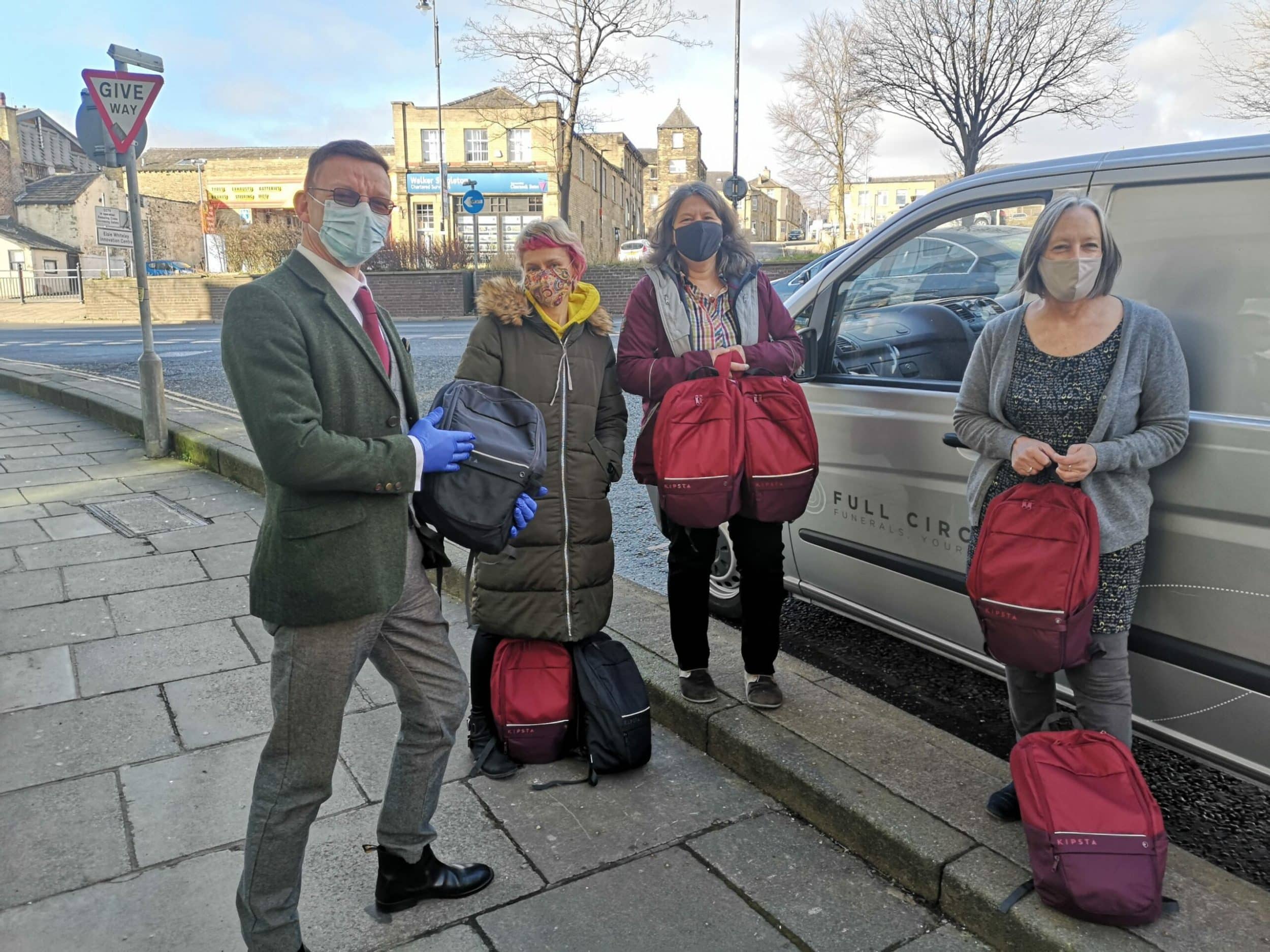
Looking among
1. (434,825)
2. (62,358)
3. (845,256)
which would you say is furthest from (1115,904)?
(62,358)

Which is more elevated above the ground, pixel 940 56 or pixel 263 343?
pixel 940 56

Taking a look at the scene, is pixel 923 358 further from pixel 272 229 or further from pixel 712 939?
pixel 272 229

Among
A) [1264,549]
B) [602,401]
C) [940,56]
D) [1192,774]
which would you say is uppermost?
[940,56]

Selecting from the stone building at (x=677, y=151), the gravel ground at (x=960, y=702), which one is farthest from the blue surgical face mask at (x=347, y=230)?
the stone building at (x=677, y=151)

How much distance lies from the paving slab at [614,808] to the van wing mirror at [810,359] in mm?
1468

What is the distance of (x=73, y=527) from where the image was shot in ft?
19.6

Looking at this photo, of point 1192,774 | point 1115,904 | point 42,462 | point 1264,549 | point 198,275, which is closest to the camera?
point 1115,904

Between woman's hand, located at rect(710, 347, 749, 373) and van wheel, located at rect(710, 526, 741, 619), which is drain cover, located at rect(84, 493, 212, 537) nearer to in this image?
van wheel, located at rect(710, 526, 741, 619)

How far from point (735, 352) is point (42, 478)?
637 cm

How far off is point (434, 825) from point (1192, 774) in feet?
8.02

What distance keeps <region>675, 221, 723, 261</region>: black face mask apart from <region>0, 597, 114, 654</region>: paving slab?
9.98ft

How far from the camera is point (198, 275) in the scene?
29.1m

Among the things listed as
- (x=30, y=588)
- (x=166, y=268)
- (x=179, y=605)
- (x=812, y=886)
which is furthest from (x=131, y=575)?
(x=166, y=268)

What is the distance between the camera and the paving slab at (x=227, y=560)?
514cm
